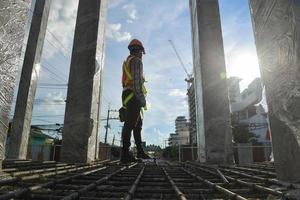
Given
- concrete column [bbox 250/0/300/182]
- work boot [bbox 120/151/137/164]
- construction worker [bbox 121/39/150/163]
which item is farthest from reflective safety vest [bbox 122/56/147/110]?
concrete column [bbox 250/0/300/182]

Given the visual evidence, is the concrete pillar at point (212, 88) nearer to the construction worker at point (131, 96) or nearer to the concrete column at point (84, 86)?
the construction worker at point (131, 96)

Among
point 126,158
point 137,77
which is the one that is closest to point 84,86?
point 137,77

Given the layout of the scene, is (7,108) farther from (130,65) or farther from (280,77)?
(130,65)

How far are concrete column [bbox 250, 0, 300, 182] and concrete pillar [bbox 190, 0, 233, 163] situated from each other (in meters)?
3.32

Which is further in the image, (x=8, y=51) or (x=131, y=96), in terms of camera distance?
(x=131, y=96)

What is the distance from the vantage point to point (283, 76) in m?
1.84

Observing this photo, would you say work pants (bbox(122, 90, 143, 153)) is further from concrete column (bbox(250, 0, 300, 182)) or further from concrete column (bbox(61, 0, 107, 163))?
concrete column (bbox(250, 0, 300, 182))

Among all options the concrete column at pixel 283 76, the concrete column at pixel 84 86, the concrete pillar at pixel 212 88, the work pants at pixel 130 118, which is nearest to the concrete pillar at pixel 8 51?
the concrete column at pixel 283 76

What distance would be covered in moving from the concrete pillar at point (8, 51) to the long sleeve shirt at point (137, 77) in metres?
2.88

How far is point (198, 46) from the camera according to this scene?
19.3 ft

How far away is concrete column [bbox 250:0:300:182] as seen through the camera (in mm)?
1725

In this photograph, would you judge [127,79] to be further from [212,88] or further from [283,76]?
[283,76]

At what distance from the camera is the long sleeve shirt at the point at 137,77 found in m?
5.10

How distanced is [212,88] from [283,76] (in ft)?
12.4
